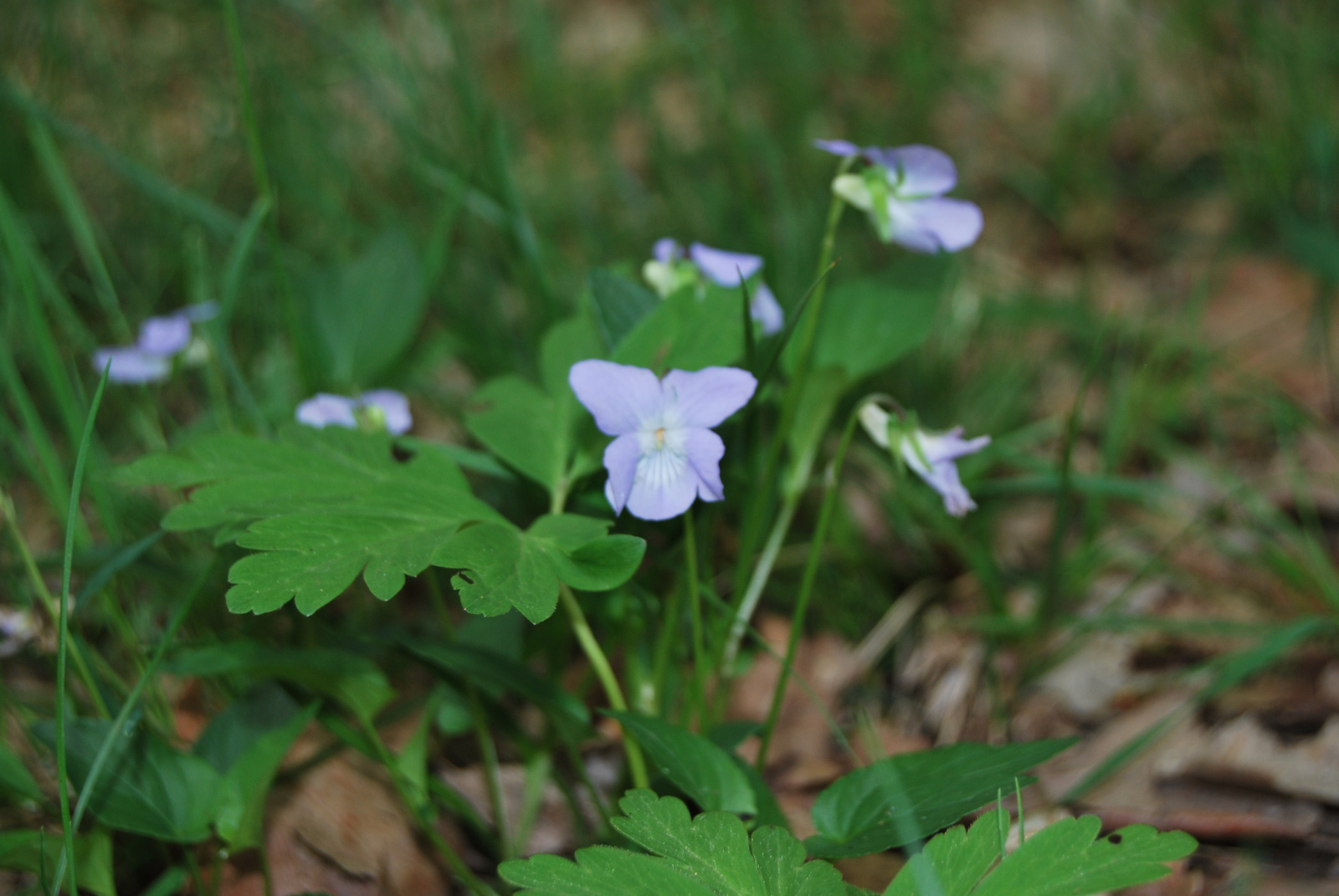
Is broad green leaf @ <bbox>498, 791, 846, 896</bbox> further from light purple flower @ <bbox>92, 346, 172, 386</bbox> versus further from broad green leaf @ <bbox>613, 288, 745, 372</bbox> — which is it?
light purple flower @ <bbox>92, 346, 172, 386</bbox>

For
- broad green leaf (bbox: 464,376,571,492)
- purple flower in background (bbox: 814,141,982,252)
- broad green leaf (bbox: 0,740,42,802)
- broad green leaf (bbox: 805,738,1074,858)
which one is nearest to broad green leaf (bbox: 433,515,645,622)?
broad green leaf (bbox: 464,376,571,492)

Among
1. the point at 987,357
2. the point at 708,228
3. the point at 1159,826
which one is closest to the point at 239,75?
the point at 708,228

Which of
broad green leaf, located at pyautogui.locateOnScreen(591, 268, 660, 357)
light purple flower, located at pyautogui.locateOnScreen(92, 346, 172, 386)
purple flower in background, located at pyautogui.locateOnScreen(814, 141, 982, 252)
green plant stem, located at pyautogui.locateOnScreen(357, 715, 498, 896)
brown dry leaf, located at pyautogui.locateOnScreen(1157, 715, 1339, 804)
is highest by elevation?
purple flower in background, located at pyautogui.locateOnScreen(814, 141, 982, 252)

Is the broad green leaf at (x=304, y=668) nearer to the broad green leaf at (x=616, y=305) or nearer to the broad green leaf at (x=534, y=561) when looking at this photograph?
the broad green leaf at (x=534, y=561)

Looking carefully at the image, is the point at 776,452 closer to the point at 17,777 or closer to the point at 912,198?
the point at 912,198

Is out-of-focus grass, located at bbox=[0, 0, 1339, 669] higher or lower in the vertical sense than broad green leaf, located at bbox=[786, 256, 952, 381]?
lower

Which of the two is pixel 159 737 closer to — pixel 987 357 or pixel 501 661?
pixel 501 661
